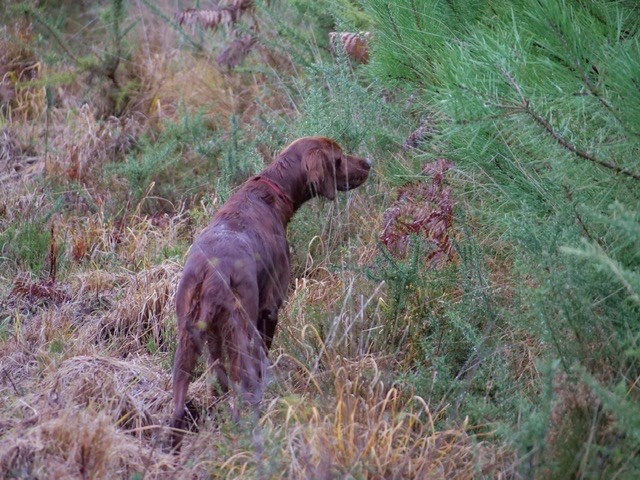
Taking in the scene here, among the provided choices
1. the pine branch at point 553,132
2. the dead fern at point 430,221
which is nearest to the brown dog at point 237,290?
the dead fern at point 430,221

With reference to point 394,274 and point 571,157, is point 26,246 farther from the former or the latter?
point 571,157

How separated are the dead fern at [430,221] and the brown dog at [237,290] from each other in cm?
73

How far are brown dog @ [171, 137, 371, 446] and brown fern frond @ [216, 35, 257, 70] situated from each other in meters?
3.34

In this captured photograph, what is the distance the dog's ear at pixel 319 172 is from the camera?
4.86 metres

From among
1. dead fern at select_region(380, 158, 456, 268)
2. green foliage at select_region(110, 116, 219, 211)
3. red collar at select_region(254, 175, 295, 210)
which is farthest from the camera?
green foliage at select_region(110, 116, 219, 211)

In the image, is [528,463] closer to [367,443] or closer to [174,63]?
[367,443]

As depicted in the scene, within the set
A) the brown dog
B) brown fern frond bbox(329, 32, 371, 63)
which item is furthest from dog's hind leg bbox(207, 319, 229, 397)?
brown fern frond bbox(329, 32, 371, 63)

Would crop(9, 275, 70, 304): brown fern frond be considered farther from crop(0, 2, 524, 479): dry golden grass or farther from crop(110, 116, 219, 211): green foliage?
crop(110, 116, 219, 211): green foliage

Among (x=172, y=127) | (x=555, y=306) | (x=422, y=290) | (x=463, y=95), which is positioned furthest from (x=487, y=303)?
(x=172, y=127)

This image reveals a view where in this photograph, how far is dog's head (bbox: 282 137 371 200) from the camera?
486 cm

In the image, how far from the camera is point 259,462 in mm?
3246

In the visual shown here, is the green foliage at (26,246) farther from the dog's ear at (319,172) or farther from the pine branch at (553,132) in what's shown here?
the pine branch at (553,132)

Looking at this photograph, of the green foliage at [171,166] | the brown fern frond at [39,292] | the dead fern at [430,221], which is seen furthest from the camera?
the green foliage at [171,166]

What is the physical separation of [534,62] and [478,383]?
1364 millimetres
